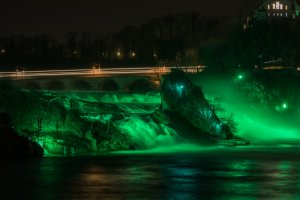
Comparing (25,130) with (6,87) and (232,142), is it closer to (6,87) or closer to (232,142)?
(6,87)

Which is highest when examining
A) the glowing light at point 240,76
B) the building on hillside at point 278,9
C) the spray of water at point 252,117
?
the building on hillside at point 278,9

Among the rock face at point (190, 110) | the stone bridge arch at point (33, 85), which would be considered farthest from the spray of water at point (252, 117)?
the stone bridge arch at point (33, 85)

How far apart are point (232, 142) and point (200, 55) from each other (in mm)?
39652

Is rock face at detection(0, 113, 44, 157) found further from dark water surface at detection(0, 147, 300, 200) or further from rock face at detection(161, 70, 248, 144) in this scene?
rock face at detection(161, 70, 248, 144)

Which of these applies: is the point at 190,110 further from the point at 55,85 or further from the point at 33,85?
the point at 55,85

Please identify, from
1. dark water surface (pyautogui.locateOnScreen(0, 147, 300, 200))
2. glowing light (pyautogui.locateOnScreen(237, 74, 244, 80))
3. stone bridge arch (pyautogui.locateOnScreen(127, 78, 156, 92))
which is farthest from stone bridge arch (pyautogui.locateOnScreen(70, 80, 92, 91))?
dark water surface (pyautogui.locateOnScreen(0, 147, 300, 200))

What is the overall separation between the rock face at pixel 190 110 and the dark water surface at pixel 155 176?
1057cm

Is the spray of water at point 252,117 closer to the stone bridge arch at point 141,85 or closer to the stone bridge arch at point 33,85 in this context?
the stone bridge arch at point 141,85

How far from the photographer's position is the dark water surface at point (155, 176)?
32344mm

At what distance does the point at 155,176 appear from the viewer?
38.2 meters

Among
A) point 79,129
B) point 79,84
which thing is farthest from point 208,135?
point 79,84

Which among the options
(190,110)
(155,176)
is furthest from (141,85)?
(155,176)

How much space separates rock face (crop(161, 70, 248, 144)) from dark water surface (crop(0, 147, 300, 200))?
1057 centimetres

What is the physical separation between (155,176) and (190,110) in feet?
80.7
